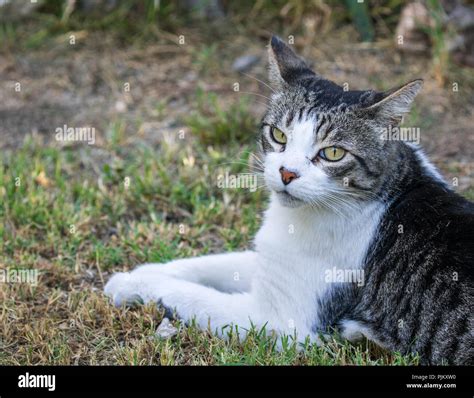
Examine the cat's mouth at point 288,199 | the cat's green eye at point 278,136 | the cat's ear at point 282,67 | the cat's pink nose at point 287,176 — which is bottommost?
Answer: the cat's mouth at point 288,199

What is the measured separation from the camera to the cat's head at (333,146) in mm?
3543

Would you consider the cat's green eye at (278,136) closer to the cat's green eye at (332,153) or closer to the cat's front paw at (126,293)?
the cat's green eye at (332,153)

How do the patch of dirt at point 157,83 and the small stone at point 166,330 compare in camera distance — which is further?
the patch of dirt at point 157,83

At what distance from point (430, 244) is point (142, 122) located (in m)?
3.11

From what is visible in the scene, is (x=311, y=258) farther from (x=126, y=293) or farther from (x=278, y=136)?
(x=126, y=293)

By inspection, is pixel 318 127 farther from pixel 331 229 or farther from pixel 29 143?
pixel 29 143

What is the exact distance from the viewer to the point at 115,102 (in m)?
6.35

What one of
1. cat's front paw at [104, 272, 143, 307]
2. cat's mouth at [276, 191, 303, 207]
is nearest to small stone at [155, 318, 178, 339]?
cat's front paw at [104, 272, 143, 307]

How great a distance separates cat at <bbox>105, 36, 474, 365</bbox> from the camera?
3.51 metres

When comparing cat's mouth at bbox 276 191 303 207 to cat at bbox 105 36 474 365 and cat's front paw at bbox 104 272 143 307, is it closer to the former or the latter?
cat at bbox 105 36 474 365

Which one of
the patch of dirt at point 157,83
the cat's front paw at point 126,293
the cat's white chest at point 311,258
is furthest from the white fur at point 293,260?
the patch of dirt at point 157,83

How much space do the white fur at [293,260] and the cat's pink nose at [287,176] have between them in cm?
2

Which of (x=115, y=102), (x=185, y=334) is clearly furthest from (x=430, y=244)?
(x=115, y=102)
